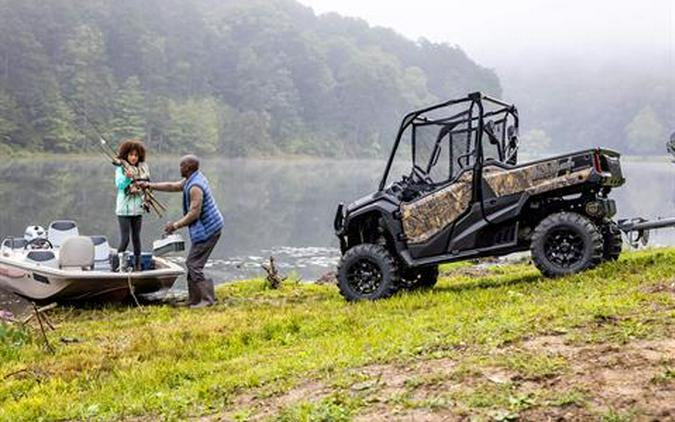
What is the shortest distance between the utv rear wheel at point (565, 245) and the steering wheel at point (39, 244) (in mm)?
7943

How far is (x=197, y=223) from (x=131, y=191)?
3.53ft

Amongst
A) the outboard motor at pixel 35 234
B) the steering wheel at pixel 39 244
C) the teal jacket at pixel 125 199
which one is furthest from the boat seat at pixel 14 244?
the teal jacket at pixel 125 199

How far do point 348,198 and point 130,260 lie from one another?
116ft

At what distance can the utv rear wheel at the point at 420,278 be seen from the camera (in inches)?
370

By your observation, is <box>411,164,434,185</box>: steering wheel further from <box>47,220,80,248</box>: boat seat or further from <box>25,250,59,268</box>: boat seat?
<box>47,220,80,248</box>: boat seat

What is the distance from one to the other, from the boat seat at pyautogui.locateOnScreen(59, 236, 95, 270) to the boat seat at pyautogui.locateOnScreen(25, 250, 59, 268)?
10.7 inches

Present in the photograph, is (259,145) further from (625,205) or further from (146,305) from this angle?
(146,305)

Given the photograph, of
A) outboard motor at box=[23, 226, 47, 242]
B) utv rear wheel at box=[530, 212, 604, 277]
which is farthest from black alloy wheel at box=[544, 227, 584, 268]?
outboard motor at box=[23, 226, 47, 242]

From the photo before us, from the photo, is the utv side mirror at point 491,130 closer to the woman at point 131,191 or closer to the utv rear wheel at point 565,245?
the utv rear wheel at point 565,245

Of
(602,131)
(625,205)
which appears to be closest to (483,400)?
(625,205)

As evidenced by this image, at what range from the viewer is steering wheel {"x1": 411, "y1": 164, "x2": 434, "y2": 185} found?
9148 millimetres

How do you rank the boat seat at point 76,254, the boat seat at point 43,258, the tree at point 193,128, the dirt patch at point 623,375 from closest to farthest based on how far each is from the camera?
the dirt patch at point 623,375 < the boat seat at point 76,254 < the boat seat at point 43,258 < the tree at point 193,128

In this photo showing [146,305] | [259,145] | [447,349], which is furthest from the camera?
[259,145]

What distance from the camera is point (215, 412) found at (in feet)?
15.3
